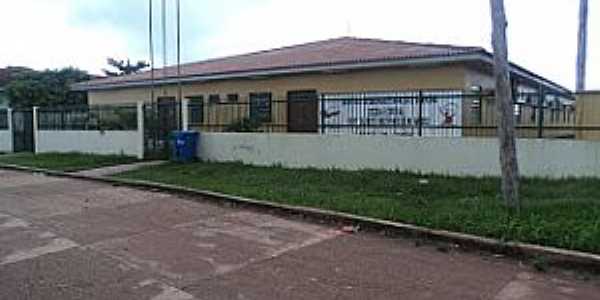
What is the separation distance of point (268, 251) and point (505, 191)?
3.55 m

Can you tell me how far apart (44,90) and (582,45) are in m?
25.3

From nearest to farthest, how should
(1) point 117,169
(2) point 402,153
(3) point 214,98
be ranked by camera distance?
(2) point 402,153 → (1) point 117,169 → (3) point 214,98

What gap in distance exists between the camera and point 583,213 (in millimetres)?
7605

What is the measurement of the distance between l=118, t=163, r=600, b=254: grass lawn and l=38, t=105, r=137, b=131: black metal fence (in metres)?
5.03

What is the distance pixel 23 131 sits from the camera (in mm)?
24281

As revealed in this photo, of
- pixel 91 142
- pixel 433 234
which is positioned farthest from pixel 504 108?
pixel 91 142

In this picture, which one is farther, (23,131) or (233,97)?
(23,131)

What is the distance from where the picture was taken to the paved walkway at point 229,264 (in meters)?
5.36

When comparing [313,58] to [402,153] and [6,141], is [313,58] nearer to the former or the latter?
[402,153]

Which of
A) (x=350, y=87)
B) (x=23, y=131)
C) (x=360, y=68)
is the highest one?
(x=360, y=68)

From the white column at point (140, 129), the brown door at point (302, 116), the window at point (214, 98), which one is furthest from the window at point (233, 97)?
the white column at point (140, 129)

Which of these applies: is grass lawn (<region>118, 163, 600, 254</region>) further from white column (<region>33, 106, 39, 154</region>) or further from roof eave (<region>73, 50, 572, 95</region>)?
white column (<region>33, 106, 39, 154</region>)

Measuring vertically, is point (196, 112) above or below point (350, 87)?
below

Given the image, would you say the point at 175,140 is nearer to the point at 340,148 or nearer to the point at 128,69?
the point at 340,148
